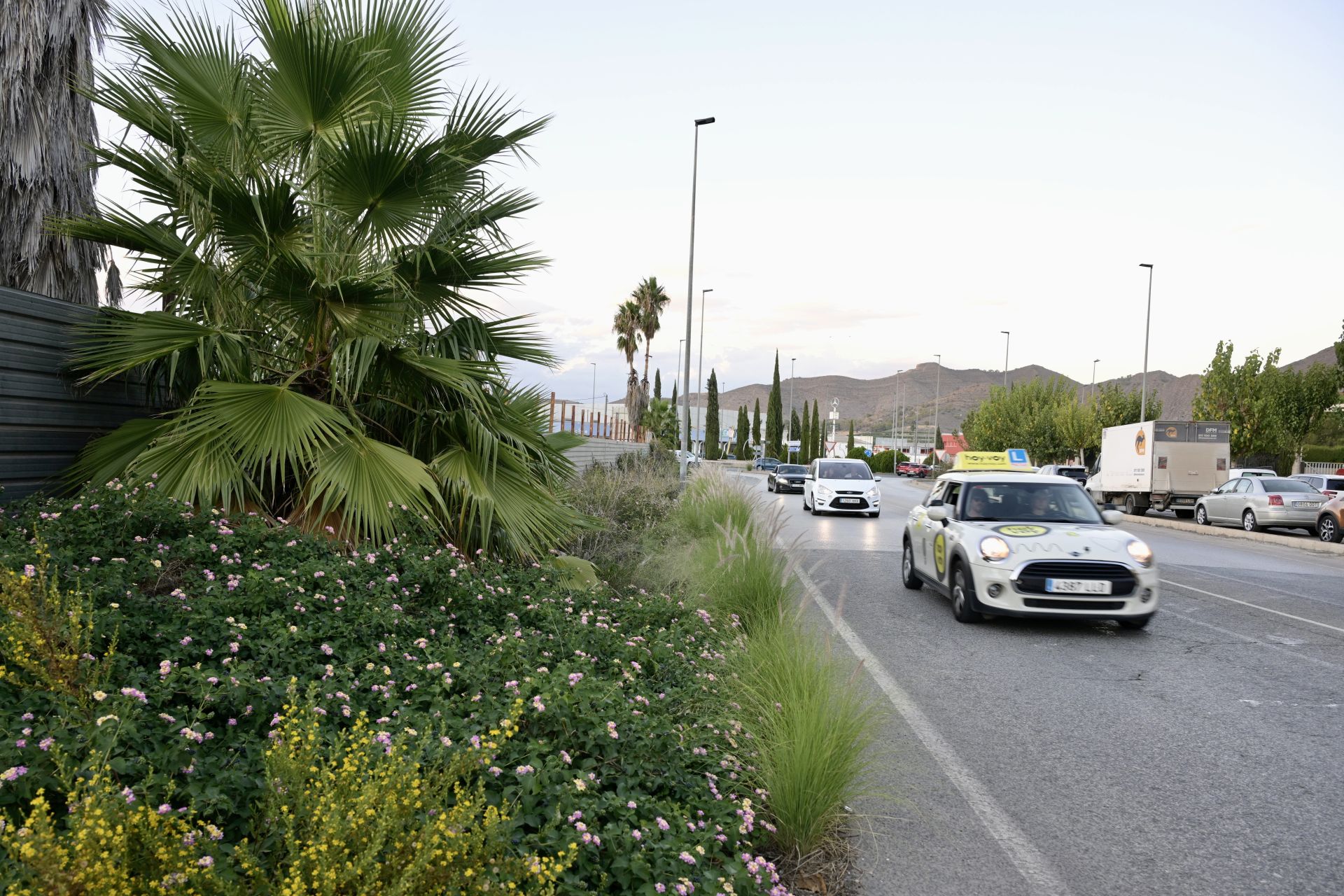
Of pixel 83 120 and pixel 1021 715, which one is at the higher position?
pixel 83 120

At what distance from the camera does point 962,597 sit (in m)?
8.91

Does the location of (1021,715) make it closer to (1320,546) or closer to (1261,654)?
(1261,654)

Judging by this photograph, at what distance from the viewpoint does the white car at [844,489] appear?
25.7 meters

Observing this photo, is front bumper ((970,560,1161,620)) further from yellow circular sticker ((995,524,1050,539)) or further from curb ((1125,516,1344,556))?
curb ((1125,516,1344,556))

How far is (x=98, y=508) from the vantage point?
17.3ft

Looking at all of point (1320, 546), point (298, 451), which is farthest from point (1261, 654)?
point (1320, 546)

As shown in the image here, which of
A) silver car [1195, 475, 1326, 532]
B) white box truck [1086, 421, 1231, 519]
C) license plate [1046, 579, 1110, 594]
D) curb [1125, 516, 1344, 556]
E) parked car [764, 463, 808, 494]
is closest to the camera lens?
license plate [1046, 579, 1110, 594]

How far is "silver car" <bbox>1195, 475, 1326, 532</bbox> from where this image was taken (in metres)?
22.8

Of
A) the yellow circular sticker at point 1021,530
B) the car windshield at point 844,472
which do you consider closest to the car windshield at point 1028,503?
the yellow circular sticker at point 1021,530

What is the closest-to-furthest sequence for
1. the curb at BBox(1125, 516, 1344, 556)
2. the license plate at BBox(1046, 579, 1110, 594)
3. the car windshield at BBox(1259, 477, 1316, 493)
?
the license plate at BBox(1046, 579, 1110, 594), the curb at BBox(1125, 516, 1344, 556), the car windshield at BBox(1259, 477, 1316, 493)

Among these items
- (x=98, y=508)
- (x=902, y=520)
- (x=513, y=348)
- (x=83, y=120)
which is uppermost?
(x=83, y=120)

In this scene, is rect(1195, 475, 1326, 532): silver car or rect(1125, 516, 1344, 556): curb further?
rect(1195, 475, 1326, 532): silver car

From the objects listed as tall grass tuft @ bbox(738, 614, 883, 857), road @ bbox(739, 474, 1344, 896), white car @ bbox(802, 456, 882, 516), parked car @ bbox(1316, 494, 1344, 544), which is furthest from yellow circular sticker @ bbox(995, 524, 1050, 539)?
A: white car @ bbox(802, 456, 882, 516)

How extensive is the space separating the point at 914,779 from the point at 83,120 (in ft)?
31.9
